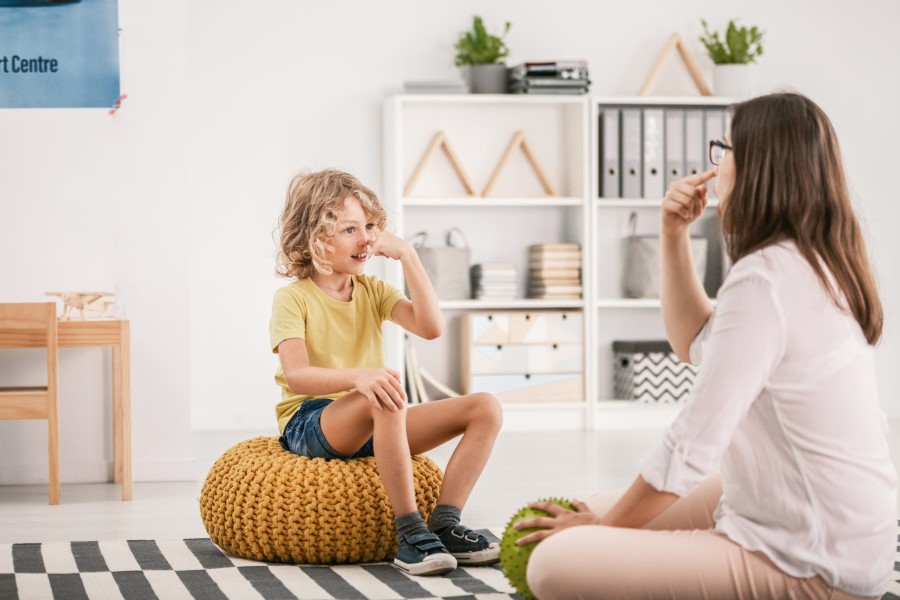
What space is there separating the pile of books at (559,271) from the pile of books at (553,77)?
2.24 ft

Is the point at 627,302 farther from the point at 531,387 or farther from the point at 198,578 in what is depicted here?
the point at 198,578

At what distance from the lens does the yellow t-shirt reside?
2.44m

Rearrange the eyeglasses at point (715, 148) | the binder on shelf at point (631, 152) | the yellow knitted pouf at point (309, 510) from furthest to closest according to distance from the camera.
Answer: the binder on shelf at point (631, 152) → the yellow knitted pouf at point (309, 510) → the eyeglasses at point (715, 148)

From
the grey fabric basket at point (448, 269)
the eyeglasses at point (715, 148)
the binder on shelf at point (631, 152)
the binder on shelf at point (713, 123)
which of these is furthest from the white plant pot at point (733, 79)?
the eyeglasses at point (715, 148)

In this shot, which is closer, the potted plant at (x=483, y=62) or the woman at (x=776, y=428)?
the woman at (x=776, y=428)

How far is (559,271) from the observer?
5027mm

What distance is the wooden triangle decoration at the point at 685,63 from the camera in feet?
16.8

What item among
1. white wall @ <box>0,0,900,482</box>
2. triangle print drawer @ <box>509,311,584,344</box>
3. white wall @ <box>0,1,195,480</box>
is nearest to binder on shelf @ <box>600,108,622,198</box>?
white wall @ <box>0,0,900,482</box>

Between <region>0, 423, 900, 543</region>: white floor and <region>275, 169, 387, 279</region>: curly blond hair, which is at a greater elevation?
<region>275, 169, 387, 279</region>: curly blond hair

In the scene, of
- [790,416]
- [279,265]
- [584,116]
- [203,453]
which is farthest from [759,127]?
[584,116]

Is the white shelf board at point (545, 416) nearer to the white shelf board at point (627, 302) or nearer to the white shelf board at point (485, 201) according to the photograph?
the white shelf board at point (627, 302)

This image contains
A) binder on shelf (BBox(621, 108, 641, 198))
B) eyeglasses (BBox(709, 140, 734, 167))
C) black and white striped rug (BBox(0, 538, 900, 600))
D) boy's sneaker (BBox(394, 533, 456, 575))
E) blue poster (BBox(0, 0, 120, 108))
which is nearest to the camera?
eyeglasses (BBox(709, 140, 734, 167))

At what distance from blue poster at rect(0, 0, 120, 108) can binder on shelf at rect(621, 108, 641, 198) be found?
2.29m

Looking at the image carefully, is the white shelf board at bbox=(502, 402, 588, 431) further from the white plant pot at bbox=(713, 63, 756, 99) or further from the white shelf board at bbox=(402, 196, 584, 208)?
the white plant pot at bbox=(713, 63, 756, 99)
